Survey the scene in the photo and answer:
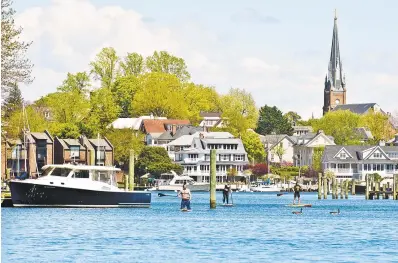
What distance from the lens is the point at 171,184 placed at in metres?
174

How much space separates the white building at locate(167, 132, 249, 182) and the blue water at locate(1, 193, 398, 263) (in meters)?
108

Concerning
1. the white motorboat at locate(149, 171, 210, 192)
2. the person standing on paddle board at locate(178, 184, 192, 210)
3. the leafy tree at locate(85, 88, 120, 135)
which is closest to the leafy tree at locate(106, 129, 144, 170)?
the leafy tree at locate(85, 88, 120, 135)

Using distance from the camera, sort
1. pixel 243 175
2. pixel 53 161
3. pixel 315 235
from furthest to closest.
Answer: pixel 243 175
pixel 53 161
pixel 315 235

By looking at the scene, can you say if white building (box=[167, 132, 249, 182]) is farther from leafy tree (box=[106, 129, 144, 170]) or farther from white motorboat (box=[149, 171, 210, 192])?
white motorboat (box=[149, 171, 210, 192])

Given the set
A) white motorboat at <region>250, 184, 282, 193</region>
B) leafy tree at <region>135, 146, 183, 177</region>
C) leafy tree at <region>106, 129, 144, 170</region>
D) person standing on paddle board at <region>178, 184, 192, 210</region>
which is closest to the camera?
person standing on paddle board at <region>178, 184, 192, 210</region>

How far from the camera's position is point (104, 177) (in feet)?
273

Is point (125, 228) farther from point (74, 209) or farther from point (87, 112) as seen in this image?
point (87, 112)

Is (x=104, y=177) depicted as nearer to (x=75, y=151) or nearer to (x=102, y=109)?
(x=75, y=151)

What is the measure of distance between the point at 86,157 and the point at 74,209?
8572 cm

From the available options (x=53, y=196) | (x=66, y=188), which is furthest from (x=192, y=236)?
(x=53, y=196)

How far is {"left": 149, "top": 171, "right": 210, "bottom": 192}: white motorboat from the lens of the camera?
171 meters

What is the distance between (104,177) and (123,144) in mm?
102245

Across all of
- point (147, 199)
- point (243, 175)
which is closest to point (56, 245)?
point (147, 199)

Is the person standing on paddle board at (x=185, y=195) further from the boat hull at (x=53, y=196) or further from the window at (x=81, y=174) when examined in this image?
the window at (x=81, y=174)
